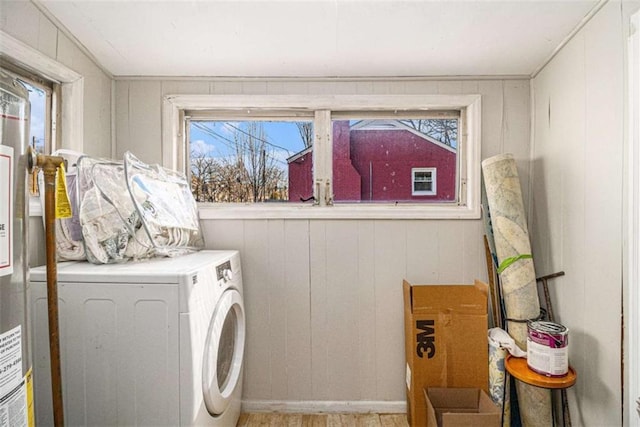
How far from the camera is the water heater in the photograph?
704 mm

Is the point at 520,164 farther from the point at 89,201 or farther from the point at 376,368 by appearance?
the point at 89,201

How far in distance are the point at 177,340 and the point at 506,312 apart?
1.55 m

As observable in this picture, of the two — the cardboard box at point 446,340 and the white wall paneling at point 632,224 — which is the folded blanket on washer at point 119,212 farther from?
the white wall paneling at point 632,224

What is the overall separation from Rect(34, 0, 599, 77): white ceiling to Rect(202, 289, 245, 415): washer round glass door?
1184mm

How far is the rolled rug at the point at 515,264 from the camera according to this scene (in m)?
1.58

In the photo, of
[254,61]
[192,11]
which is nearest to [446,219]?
[254,61]

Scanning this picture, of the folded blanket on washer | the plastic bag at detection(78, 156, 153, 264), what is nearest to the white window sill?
the folded blanket on washer

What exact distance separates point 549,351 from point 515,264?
A: 17.1 inches

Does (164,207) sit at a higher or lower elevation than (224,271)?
higher

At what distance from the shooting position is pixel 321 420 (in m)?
1.87

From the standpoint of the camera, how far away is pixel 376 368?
1.95 m

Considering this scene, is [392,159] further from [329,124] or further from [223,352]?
[223,352]

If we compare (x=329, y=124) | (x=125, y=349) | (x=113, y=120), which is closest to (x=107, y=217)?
(x=125, y=349)

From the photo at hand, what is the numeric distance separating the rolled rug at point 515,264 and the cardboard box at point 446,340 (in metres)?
0.14
